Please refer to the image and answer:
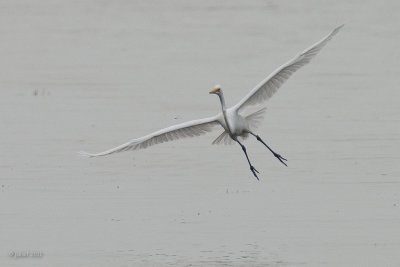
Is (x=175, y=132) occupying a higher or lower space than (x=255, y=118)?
lower

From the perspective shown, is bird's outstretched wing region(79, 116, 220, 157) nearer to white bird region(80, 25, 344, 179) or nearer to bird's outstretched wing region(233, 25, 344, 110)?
white bird region(80, 25, 344, 179)

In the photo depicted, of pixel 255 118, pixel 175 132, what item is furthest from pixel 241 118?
pixel 175 132

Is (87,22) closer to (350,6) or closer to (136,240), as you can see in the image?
(350,6)

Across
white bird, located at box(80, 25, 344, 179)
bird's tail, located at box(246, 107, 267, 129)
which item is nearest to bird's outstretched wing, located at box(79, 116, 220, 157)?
white bird, located at box(80, 25, 344, 179)

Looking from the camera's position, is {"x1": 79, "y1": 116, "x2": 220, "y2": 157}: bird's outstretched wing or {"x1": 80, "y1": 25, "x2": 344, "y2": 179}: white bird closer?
{"x1": 79, "y1": 116, "x2": 220, "y2": 157}: bird's outstretched wing

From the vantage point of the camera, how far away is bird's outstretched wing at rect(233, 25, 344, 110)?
14.7 meters

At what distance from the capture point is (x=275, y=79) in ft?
49.2

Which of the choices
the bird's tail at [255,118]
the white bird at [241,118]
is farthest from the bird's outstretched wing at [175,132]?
the bird's tail at [255,118]

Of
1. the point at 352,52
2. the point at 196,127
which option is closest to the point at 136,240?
the point at 196,127

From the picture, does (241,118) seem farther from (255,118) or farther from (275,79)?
(275,79)

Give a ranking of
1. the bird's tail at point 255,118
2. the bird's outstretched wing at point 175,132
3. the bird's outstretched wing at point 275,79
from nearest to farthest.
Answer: the bird's outstretched wing at point 175,132 → the bird's outstretched wing at point 275,79 → the bird's tail at point 255,118

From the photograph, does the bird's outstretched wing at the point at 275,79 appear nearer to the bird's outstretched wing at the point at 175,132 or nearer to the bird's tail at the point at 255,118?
the bird's tail at the point at 255,118

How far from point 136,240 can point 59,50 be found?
17041 millimetres

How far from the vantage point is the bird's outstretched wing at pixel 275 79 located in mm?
14695
